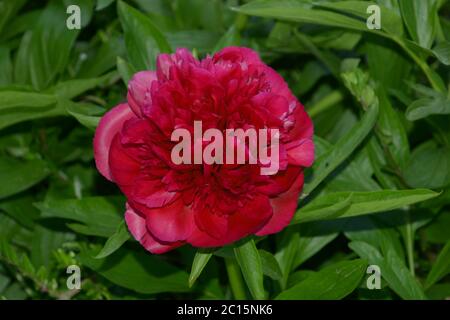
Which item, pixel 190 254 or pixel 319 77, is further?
pixel 319 77

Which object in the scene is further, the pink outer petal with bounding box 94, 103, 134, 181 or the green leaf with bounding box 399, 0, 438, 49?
the green leaf with bounding box 399, 0, 438, 49

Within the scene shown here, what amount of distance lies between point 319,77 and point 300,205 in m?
0.34

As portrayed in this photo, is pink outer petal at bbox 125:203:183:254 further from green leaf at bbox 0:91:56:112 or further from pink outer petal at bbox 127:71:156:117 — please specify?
green leaf at bbox 0:91:56:112

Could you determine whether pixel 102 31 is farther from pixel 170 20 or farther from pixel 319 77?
pixel 319 77

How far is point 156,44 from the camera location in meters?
1.07

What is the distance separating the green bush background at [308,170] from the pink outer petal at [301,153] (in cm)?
6

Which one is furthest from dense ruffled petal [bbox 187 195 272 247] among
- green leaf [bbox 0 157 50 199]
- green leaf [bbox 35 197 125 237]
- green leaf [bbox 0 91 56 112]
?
green leaf [bbox 0 157 50 199]

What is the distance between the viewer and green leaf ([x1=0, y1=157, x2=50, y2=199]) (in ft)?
3.87

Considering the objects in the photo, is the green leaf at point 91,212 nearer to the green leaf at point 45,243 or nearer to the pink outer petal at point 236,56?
the green leaf at point 45,243

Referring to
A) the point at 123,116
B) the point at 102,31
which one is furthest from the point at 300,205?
the point at 102,31

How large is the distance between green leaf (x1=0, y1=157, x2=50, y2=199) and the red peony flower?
0.37 m

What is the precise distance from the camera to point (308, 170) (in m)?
0.99

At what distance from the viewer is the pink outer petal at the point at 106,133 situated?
883mm

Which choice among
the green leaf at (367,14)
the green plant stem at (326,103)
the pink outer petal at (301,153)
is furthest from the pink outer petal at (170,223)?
the green plant stem at (326,103)
